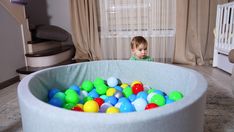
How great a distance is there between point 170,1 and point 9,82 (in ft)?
7.38

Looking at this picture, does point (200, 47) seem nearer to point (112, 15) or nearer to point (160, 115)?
point (112, 15)

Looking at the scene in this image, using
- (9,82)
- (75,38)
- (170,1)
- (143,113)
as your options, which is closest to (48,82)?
(143,113)

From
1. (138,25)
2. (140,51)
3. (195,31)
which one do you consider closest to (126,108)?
(140,51)

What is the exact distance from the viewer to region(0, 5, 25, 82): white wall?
206 cm

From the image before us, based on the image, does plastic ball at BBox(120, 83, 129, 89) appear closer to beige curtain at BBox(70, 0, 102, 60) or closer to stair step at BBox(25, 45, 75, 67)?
stair step at BBox(25, 45, 75, 67)

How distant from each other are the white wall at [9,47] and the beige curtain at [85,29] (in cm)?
81

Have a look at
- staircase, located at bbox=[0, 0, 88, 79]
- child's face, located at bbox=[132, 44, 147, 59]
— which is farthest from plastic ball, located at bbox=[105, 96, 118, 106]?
staircase, located at bbox=[0, 0, 88, 79]

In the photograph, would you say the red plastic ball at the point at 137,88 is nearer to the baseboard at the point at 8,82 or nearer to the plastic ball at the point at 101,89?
the plastic ball at the point at 101,89

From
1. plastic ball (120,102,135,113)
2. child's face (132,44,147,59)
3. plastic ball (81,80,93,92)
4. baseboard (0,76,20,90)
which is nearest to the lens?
plastic ball (120,102,135,113)

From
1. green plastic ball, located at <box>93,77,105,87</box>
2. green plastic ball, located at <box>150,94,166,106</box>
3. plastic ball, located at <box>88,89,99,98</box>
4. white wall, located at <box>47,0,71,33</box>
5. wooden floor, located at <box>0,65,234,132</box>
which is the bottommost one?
wooden floor, located at <box>0,65,234,132</box>

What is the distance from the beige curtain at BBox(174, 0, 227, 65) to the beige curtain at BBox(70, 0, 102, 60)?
3.77 ft

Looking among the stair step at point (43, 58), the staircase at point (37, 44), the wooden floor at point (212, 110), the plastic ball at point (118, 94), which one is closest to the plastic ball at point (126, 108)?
the plastic ball at point (118, 94)

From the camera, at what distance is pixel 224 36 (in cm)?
247

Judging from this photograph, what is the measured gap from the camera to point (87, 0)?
2818mm
